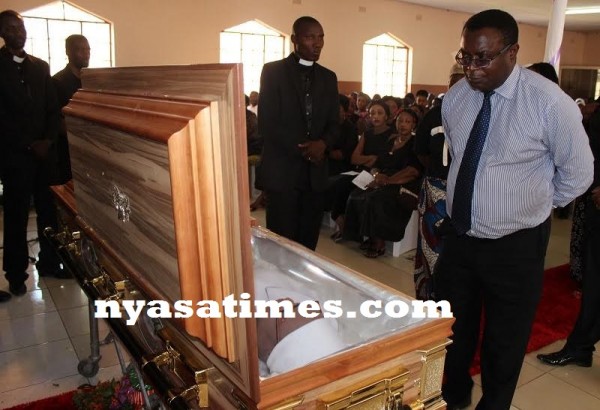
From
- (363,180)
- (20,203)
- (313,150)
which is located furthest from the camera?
(363,180)

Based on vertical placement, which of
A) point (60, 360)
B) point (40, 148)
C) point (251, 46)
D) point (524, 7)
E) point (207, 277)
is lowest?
point (60, 360)

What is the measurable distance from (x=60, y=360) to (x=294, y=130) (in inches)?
69.5

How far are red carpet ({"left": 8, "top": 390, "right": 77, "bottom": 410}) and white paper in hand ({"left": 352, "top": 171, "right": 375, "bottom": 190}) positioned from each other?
318 centimetres

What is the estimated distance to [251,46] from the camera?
11.4 metres

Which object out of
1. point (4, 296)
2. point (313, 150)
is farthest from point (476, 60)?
point (4, 296)

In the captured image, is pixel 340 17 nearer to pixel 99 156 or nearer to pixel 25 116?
pixel 25 116

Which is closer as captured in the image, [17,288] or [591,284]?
[591,284]

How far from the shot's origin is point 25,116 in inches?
133

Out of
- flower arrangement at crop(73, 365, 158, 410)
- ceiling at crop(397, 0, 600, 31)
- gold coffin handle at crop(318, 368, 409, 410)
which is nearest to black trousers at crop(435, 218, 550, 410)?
gold coffin handle at crop(318, 368, 409, 410)

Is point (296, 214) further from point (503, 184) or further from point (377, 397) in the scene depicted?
point (377, 397)

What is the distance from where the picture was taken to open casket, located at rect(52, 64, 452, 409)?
34.8 inches

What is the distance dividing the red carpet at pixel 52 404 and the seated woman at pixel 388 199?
288cm

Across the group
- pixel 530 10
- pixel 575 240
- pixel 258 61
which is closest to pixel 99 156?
pixel 575 240

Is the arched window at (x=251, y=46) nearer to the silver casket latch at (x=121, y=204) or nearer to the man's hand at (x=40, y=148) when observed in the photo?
the man's hand at (x=40, y=148)
